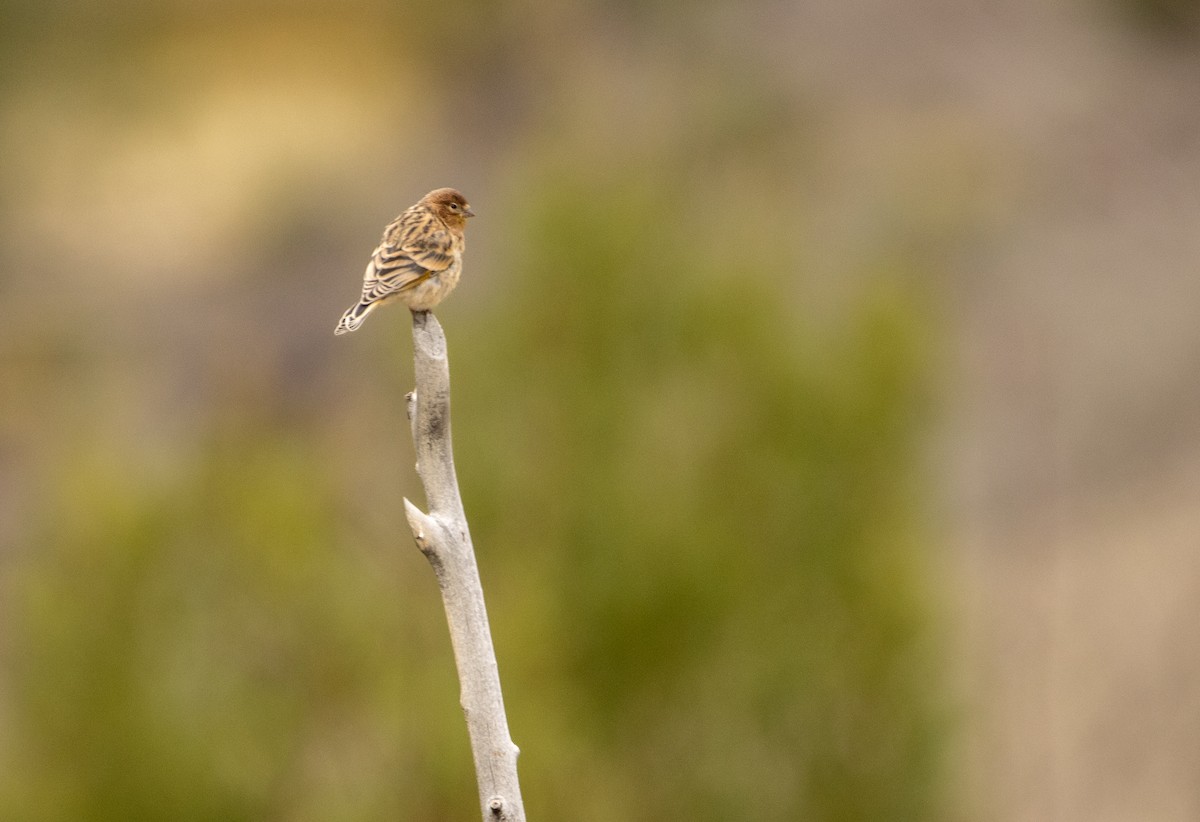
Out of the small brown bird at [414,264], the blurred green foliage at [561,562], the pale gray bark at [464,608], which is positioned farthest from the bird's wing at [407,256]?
the blurred green foliage at [561,562]

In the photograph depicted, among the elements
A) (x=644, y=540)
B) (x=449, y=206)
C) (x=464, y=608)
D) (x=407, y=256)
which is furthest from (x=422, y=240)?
(x=644, y=540)

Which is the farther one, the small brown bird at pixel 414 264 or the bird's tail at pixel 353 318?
the small brown bird at pixel 414 264

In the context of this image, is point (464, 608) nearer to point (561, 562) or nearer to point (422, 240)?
point (422, 240)

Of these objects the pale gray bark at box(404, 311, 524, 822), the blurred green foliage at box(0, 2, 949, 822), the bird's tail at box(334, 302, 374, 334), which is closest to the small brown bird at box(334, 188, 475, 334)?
the bird's tail at box(334, 302, 374, 334)

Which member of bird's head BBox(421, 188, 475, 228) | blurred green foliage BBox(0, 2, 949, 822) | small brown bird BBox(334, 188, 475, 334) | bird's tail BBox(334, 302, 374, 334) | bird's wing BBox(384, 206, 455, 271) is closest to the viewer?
bird's tail BBox(334, 302, 374, 334)

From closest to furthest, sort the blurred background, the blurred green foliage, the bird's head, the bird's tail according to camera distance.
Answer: the bird's tail
the bird's head
the blurred green foliage
the blurred background

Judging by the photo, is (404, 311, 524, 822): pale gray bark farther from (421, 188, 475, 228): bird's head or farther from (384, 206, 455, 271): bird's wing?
(421, 188, 475, 228): bird's head

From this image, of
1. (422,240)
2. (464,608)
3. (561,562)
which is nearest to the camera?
(464,608)

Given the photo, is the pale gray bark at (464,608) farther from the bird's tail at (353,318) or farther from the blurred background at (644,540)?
the blurred background at (644,540)
